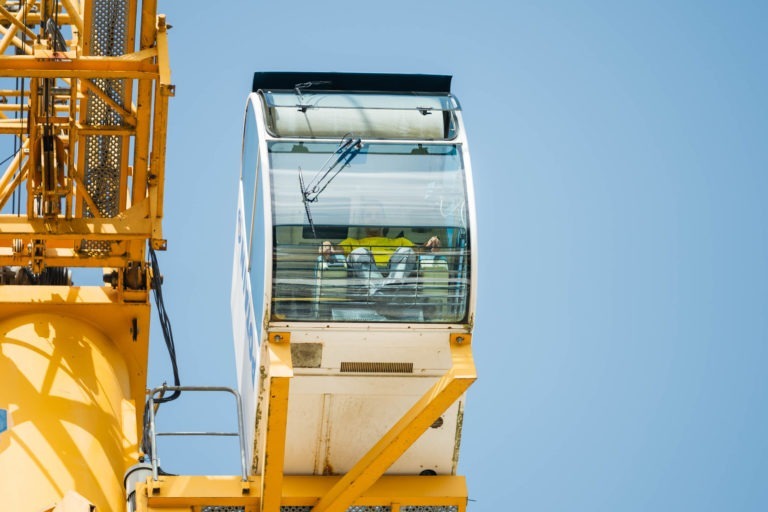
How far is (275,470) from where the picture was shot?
2411 cm

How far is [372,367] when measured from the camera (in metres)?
24.0

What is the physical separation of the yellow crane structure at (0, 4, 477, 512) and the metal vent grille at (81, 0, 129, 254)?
1.2 inches

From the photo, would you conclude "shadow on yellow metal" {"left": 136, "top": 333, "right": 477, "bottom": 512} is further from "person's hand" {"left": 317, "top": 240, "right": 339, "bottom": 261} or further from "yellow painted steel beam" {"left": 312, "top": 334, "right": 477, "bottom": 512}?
"person's hand" {"left": 317, "top": 240, "right": 339, "bottom": 261}

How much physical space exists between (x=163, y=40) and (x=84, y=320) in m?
4.68

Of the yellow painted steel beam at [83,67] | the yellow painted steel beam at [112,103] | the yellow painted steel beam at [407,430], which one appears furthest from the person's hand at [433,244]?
the yellow painted steel beam at [112,103]

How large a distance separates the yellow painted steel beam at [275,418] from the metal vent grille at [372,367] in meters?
0.81

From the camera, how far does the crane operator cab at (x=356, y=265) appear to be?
23.5 metres

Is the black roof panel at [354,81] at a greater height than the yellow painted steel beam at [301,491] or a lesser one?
greater

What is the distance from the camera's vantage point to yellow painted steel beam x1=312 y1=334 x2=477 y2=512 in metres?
23.5

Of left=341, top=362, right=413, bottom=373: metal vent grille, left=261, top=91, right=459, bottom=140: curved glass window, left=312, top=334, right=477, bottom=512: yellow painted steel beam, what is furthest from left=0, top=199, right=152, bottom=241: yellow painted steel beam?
left=312, top=334, right=477, bottom=512: yellow painted steel beam

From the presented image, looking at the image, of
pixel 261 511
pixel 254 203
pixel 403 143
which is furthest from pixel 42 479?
pixel 403 143

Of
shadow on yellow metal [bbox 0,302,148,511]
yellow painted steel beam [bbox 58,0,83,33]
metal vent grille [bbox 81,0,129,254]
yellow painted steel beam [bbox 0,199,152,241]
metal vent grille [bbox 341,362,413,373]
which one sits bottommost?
shadow on yellow metal [bbox 0,302,148,511]

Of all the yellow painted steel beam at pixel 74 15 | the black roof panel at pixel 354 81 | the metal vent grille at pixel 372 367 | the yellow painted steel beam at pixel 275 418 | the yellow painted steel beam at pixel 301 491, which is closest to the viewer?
the yellow painted steel beam at pixel 275 418

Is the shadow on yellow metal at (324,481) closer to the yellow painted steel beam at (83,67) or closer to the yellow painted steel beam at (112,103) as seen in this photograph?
the yellow painted steel beam at (83,67)
